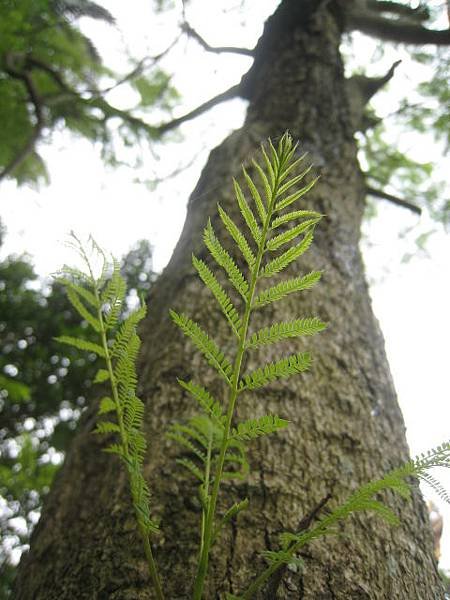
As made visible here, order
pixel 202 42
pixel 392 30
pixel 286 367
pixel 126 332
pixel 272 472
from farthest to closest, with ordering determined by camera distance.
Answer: pixel 202 42
pixel 392 30
pixel 272 472
pixel 126 332
pixel 286 367

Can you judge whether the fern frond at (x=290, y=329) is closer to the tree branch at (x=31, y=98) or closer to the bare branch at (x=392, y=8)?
the tree branch at (x=31, y=98)

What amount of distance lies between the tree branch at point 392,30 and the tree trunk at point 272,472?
7.77ft

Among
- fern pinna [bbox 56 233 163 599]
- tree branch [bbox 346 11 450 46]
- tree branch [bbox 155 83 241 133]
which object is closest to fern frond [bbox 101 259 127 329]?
fern pinna [bbox 56 233 163 599]

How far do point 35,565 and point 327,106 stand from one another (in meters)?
2.42

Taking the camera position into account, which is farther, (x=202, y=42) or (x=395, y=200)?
(x=202, y=42)

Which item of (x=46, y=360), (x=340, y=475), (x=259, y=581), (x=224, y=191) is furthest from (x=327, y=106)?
(x=46, y=360)

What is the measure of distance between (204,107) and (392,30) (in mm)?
1655

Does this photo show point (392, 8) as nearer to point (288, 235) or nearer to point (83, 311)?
point (288, 235)

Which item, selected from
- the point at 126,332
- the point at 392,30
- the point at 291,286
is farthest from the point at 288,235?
the point at 392,30

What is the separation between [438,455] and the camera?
640 millimetres

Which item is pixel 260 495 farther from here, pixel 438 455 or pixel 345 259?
pixel 345 259

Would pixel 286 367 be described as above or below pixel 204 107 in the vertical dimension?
below

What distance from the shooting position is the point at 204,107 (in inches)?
144

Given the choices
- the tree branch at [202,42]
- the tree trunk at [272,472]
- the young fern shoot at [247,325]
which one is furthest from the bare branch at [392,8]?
the young fern shoot at [247,325]
